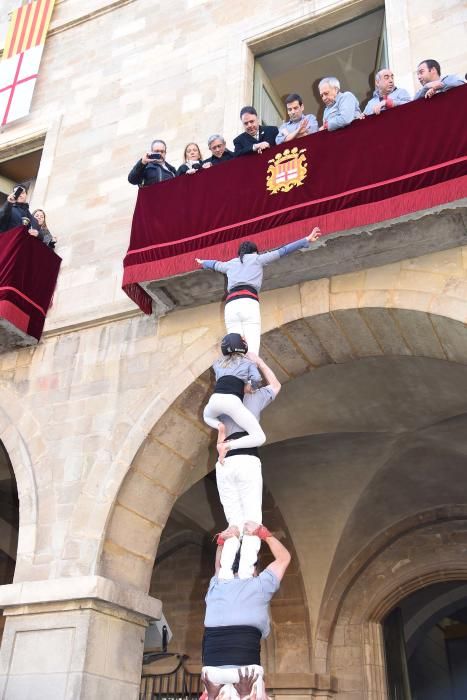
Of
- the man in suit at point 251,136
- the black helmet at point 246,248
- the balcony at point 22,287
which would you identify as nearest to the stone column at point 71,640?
the balcony at point 22,287

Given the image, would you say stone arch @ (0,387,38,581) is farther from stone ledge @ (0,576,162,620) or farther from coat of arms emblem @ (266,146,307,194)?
coat of arms emblem @ (266,146,307,194)

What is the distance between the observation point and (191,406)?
6699mm

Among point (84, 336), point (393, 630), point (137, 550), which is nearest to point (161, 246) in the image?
point (84, 336)

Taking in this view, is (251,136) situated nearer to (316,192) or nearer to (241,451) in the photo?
(316,192)

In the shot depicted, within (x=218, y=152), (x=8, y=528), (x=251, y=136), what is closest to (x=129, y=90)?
(x=218, y=152)

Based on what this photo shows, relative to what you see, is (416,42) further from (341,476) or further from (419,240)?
(341,476)

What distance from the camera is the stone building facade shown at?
238 inches

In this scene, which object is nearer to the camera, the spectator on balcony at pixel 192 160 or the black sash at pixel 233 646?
the black sash at pixel 233 646

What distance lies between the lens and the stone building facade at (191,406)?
6039 mm

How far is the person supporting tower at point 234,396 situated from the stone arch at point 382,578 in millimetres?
6315

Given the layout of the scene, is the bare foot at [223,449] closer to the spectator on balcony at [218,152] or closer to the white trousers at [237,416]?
the white trousers at [237,416]

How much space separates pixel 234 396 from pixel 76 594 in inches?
96.0

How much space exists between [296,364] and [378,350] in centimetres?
80

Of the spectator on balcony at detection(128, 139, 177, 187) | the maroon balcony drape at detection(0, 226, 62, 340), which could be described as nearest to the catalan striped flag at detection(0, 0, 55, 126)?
the maroon balcony drape at detection(0, 226, 62, 340)
